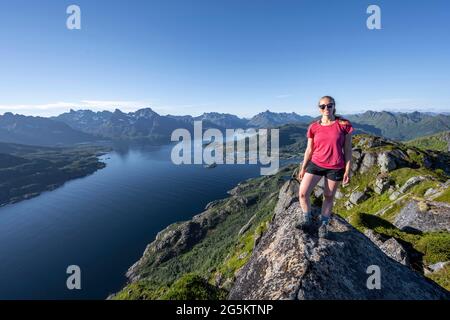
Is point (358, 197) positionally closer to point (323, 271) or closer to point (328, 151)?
point (328, 151)

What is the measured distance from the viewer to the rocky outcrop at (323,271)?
9.09 meters

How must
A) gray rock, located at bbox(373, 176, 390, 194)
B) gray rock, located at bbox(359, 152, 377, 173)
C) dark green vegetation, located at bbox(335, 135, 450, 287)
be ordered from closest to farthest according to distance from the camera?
dark green vegetation, located at bbox(335, 135, 450, 287) → gray rock, located at bbox(373, 176, 390, 194) → gray rock, located at bbox(359, 152, 377, 173)

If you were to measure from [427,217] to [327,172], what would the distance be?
2783 cm

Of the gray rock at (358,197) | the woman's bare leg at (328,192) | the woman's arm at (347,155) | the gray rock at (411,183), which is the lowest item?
the gray rock at (358,197)

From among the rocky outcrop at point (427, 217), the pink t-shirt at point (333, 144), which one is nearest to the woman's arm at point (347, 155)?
the pink t-shirt at point (333, 144)

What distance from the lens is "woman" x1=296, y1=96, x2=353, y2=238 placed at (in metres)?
10.1

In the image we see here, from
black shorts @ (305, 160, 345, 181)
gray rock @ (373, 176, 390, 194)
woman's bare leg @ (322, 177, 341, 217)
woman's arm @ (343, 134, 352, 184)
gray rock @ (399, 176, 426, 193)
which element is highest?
woman's arm @ (343, 134, 352, 184)

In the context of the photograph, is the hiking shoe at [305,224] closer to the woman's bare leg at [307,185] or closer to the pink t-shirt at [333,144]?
the woman's bare leg at [307,185]

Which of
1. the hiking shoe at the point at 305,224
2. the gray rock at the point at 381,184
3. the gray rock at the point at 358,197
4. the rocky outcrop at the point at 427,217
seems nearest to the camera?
A: the hiking shoe at the point at 305,224

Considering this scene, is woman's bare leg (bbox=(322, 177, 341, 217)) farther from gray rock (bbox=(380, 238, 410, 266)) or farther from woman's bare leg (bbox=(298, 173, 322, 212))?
gray rock (bbox=(380, 238, 410, 266))

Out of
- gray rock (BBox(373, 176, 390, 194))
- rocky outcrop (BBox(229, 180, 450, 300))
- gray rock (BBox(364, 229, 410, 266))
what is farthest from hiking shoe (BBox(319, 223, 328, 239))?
gray rock (BBox(373, 176, 390, 194))

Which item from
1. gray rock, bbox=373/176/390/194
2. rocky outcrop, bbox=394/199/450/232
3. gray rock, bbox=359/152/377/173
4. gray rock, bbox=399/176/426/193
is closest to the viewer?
rocky outcrop, bbox=394/199/450/232

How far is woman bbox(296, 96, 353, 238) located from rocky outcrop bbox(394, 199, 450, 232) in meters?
26.3
